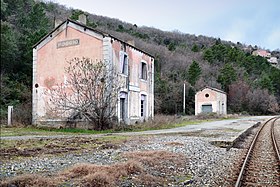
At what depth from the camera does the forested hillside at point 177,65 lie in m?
2.88

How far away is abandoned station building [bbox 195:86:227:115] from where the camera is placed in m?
51.8

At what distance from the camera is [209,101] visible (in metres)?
52.2

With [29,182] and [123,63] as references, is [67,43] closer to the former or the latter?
[123,63]

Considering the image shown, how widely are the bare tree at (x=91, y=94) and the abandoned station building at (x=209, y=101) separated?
34.4m

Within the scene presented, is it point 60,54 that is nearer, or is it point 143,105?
point 60,54

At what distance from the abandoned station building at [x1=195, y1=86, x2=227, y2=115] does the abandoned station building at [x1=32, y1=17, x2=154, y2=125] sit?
30675 millimetres

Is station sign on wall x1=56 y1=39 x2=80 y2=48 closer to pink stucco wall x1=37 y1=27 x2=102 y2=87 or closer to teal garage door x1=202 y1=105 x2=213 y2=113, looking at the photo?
pink stucco wall x1=37 y1=27 x2=102 y2=87

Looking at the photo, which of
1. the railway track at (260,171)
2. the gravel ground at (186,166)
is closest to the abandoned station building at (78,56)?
the gravel ground at (186,166)

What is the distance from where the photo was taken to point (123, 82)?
21.4 metres

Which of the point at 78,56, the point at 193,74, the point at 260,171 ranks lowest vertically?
the point at 260,171

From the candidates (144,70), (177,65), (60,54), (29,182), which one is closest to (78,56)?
(60,54)

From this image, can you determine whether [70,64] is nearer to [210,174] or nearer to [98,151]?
[98,151]

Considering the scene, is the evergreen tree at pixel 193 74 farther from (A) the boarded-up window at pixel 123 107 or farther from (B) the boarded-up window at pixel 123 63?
(A) the boarded-up window at pixel 123 107

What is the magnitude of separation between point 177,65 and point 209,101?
30762 mm
